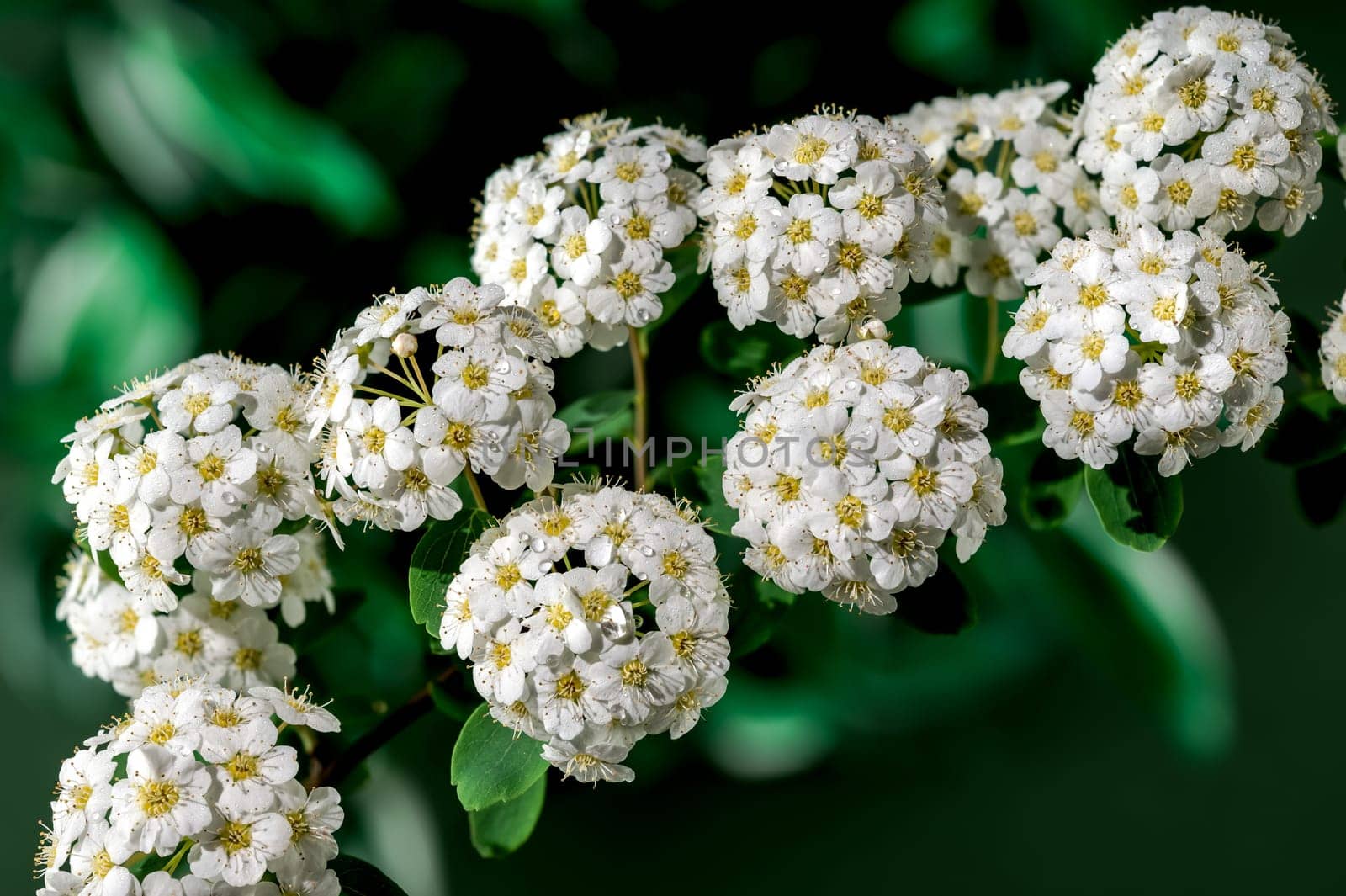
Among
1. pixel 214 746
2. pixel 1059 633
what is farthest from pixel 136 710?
pixel 1059 633

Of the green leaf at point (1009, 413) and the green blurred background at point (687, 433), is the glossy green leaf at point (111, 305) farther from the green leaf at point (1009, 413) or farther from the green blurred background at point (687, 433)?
the green leaf at point (1009, 413)

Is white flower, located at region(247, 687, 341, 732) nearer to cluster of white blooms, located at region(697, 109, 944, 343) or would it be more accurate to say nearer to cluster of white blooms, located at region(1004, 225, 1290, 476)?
cluster of white blooms, located at region(697, 109, 944, 343)

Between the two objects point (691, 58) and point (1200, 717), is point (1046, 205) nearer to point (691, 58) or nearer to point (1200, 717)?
point (691, 58)

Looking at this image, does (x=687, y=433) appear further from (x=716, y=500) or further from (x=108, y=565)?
(x=108, y=565)

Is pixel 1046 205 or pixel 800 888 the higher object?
pixel 1046 205

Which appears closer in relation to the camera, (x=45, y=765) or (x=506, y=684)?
(x=506, y=684)

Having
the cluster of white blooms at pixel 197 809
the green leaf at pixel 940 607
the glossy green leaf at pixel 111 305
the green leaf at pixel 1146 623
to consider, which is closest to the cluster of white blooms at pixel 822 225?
the green leaf at pixel 940 607
